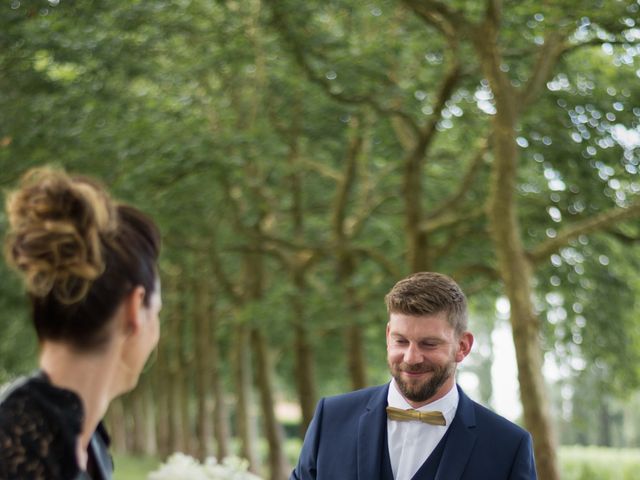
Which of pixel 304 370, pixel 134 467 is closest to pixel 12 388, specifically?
pixel 304 370

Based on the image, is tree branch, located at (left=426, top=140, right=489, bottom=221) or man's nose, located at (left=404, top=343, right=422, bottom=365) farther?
tree branch, located at (left=426, top=140, right=489, bottom=221)

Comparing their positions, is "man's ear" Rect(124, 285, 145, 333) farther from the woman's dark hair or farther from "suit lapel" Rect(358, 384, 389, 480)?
"suit lapel" Rect(358, 384, 389, 480)

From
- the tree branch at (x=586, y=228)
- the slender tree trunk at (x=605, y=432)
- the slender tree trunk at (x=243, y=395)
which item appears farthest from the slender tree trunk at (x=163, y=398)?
the slender tree trunk at (x=605, y=432)

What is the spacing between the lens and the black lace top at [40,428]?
231cm

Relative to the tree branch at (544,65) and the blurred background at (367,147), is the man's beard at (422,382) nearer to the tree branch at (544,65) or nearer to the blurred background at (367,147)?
the blurred background at (367,147)

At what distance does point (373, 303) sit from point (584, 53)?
199 inches

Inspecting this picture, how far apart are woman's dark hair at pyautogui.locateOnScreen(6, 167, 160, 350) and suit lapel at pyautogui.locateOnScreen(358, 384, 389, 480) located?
2.16 m

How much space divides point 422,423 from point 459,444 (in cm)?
17

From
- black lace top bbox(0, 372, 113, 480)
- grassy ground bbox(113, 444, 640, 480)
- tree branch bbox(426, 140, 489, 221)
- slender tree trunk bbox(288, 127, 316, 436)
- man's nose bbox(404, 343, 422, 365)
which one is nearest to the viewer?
black lace top bbox(0, 372, 113, 480)

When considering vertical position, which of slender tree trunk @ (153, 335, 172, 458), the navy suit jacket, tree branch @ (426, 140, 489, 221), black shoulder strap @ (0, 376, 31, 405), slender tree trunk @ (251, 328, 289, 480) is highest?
black shoulder strap @ (0, 376, 31, 405)

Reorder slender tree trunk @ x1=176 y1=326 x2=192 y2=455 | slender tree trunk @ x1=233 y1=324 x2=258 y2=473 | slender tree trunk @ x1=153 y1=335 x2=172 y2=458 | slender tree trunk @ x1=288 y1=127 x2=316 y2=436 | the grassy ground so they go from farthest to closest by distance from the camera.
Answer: slender tree trunk @ x1=153 y1=335 x2=172 y2=458
slender tree trunk @ x1=176 y1=326 x2=192 y2=455
the grassy ground
slender tree trunk @ x1=233 y1=324 x2=258 y2=473
slender tree trunk @ x1=288 y1=127 x2=316 y2=436

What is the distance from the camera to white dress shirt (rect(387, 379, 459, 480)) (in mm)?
4367

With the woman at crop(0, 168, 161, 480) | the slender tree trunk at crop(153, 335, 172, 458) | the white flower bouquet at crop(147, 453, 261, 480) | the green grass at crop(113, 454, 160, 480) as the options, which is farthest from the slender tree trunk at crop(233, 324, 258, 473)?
the woman at crop(0, 168, 161, 480)

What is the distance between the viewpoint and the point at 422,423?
441 cm
